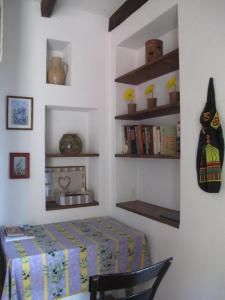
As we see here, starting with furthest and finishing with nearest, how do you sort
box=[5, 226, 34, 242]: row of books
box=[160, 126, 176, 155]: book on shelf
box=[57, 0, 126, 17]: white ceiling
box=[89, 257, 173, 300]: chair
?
box=[57, 0, 126, 17]: white ceiling → box=[160, 126, 176, 155]: book on shelf → box=[5, 226, 34, 242]: row of books → box=[89, 257, 173, 300]: chair

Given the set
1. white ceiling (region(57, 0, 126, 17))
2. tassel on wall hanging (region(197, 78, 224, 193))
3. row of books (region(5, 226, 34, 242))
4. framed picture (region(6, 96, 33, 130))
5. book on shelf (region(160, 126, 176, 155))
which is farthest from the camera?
white ceiling (region(57, 0, 126, 17))

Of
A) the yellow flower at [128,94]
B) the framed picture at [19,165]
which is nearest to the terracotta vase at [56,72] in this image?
the yellow flower at [128,94]

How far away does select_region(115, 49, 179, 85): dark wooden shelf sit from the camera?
76.9 inches

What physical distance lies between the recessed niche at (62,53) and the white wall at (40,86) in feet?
0.21

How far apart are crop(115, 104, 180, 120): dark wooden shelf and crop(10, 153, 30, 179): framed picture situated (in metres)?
0.93

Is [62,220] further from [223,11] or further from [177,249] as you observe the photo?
[223,11]

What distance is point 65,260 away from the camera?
5.65 ft

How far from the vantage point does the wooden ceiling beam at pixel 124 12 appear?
223 centimetres

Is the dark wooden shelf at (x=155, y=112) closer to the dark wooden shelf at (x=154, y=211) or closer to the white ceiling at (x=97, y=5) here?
the dark wooden shelf at (x=154, y=211)

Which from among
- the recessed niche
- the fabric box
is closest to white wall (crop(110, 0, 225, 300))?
the fabric box

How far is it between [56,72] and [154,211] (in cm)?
152

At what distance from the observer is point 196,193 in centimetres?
165

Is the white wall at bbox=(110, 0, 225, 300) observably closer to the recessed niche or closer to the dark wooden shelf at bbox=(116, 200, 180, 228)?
the dark wooden shelf at bbox=(116, 200, 180, 228)

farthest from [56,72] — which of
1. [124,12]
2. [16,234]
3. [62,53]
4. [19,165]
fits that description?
[16,234]
